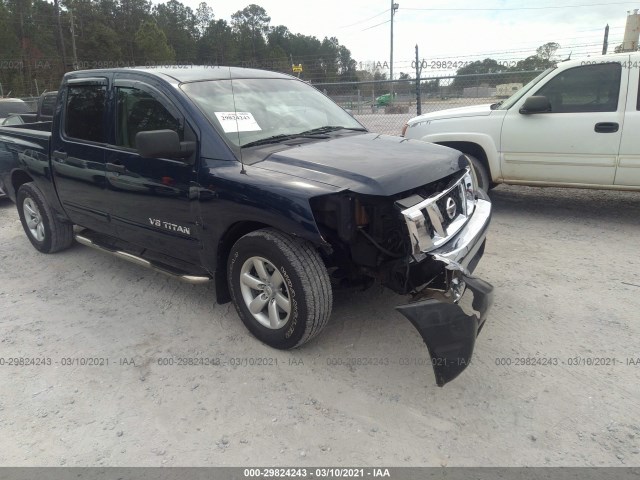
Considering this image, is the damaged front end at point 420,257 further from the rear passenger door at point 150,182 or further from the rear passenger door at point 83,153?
the rear passenger door at point 83,153

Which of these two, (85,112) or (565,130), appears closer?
(85,112)

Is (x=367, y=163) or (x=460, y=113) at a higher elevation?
(x=460, y=113)

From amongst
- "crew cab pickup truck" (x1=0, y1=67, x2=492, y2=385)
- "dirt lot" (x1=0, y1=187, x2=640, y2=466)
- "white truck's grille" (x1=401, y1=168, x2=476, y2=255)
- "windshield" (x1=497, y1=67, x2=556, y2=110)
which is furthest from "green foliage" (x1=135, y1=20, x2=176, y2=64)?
"white truck's grille" (x1=401, y1=168, x2=476, y2=255)

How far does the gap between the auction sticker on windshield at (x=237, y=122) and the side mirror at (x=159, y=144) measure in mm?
350

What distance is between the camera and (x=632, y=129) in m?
5.28

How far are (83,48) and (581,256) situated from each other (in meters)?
51.3

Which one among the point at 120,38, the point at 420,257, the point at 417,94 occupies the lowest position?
the point at 420,257

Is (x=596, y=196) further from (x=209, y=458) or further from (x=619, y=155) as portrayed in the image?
(x=209, y=458)

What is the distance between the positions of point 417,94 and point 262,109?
25.0ft

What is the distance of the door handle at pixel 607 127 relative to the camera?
5348mm

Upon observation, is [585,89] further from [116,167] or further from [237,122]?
[116,167]

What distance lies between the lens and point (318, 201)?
113 inches

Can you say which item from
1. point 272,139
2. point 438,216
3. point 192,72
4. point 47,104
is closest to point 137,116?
point 192,72

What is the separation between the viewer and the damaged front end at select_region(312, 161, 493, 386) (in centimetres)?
261
